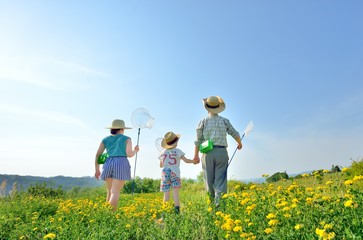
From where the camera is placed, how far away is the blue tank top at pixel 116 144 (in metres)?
8.25

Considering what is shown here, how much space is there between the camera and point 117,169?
805 centimetres

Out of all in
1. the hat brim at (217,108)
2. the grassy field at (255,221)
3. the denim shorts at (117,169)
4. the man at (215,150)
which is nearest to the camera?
the grassy field at (255,221)

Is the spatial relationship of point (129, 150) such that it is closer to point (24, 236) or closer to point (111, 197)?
point (111, 197)

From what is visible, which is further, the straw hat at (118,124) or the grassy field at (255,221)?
the straw hat at (118,124)

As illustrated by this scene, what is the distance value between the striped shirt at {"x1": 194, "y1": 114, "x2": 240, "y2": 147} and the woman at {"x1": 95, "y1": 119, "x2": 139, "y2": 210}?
1.62 metres

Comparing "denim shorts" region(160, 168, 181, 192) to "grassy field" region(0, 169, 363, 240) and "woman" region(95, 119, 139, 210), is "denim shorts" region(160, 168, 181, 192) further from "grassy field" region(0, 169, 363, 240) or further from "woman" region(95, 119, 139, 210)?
"grassy field" region(0, 169, 363, 240)

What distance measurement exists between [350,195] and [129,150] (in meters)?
5.03

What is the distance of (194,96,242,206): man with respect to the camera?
7602 mm

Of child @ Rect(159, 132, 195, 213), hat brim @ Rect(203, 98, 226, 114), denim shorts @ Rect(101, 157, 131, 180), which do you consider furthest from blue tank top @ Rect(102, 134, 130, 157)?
hat brim @ Rect(203, 98, 226, 114)

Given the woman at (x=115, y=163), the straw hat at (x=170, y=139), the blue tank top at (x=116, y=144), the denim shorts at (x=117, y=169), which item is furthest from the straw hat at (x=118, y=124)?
the straw hat at (x=170, y=139)

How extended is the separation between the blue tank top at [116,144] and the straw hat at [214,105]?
1.97 m

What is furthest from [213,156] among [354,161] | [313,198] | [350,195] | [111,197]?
[354,161]

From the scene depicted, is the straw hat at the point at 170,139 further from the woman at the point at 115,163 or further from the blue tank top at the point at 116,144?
the blue tank top at the point at 116,144

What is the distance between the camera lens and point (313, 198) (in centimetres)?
490
